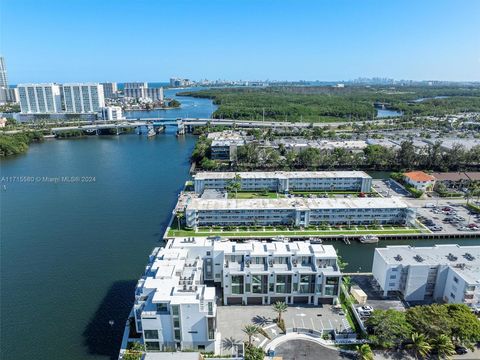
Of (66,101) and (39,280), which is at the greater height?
(66,101)

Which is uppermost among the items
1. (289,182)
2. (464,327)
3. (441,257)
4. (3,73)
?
(3,73)

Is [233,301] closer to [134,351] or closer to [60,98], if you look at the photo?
[134,351]

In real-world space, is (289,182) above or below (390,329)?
above

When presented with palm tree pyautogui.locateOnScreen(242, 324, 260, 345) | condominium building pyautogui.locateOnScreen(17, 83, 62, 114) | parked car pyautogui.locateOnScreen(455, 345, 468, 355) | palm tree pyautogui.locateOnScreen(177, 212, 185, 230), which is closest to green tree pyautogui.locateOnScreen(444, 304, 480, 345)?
parked car pyautogui.locateOnScreen(455, 345, 468, 355)

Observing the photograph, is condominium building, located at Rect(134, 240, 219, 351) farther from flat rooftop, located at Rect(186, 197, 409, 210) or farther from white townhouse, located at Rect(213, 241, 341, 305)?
flat rooftop, located at Rect(186, 197, 409, 210)

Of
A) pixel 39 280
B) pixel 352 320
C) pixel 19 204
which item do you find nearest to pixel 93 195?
pixel 19 204

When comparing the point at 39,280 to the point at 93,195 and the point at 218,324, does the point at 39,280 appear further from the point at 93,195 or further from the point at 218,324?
the point at 93,195

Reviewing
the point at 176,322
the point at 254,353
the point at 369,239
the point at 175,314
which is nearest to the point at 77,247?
the point at 176,322
